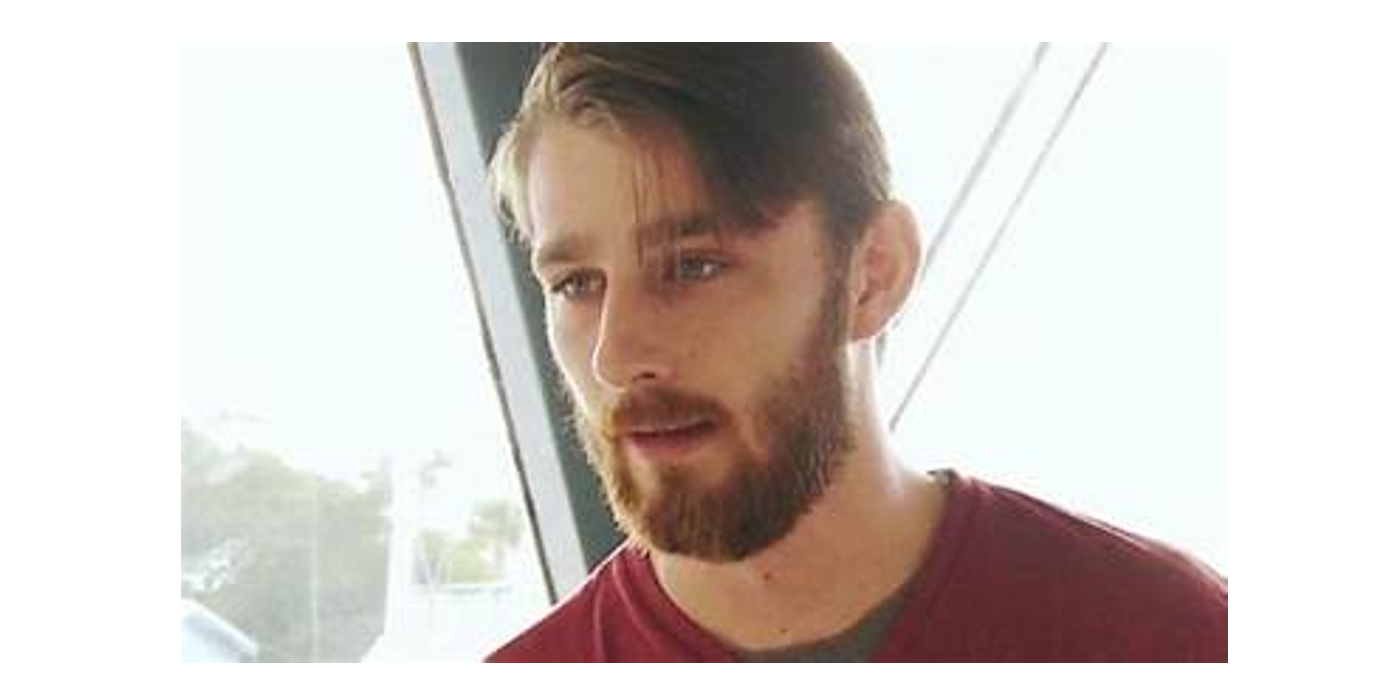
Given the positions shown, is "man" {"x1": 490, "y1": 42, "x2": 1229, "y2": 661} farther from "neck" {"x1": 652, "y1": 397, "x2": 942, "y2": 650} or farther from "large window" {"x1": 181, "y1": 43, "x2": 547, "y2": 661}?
"large window" {"x1": 181, "y1": 43, "x2": 547, "y2": 661}

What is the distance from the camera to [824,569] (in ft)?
2.66

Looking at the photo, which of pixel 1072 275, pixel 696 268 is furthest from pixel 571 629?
pixel 1072 275

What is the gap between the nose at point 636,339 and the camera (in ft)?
2.50

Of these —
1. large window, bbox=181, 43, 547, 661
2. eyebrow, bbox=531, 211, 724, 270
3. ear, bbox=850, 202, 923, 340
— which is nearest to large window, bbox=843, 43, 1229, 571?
ear, bbox=850, 202, 923, 340

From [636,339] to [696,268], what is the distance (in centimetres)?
7

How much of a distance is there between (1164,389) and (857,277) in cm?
54

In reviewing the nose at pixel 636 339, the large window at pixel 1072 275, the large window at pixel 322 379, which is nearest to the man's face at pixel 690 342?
the nose at pixel 636 339

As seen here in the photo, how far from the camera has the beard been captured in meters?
0.77

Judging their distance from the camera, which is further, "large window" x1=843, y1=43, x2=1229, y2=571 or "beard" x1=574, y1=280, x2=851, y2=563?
"large window" x1=843, y1=43, x2=1229, y2=571

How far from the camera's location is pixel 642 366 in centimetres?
76

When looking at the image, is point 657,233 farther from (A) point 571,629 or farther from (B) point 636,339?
(A) point 571,629
